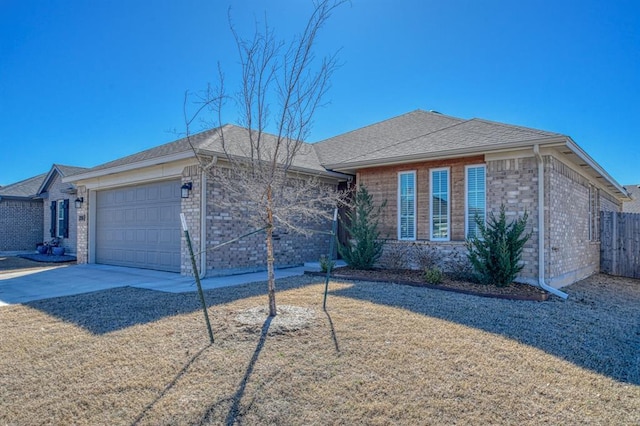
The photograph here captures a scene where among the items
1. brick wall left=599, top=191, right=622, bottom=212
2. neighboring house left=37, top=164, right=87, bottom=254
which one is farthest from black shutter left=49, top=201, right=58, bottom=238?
brick wall left=599, top=191, right=622, bottom=212

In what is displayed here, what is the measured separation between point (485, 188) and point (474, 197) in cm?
33

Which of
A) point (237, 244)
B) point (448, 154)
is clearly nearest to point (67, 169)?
point (237, 244)

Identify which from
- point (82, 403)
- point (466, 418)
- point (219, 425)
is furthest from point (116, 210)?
point (466, 418)

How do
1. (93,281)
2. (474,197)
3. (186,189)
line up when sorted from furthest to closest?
1. (186,189)
2. (93,281)
3. (474,197)

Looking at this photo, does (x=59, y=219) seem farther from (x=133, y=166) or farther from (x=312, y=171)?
(x=312, y=171)

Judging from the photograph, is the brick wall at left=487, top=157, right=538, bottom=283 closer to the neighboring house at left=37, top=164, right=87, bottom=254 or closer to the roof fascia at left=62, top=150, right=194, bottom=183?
the roof fascia at left=62, top=150, right=194, bottom=183

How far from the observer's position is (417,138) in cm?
1084

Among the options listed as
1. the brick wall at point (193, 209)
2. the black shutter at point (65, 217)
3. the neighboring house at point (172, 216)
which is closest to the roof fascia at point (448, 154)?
the neighboring house at point (172, 216)

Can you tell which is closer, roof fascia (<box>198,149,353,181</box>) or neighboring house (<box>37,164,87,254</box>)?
roof fascia (<box>198,149,353,181</box>)

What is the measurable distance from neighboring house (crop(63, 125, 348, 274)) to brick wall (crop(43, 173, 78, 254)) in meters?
Answer: 3.98

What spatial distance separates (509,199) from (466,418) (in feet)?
21.3

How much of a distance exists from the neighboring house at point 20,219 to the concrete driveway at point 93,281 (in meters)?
10.8

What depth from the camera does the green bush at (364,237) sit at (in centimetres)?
981

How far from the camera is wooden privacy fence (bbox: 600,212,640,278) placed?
11.9 meters
